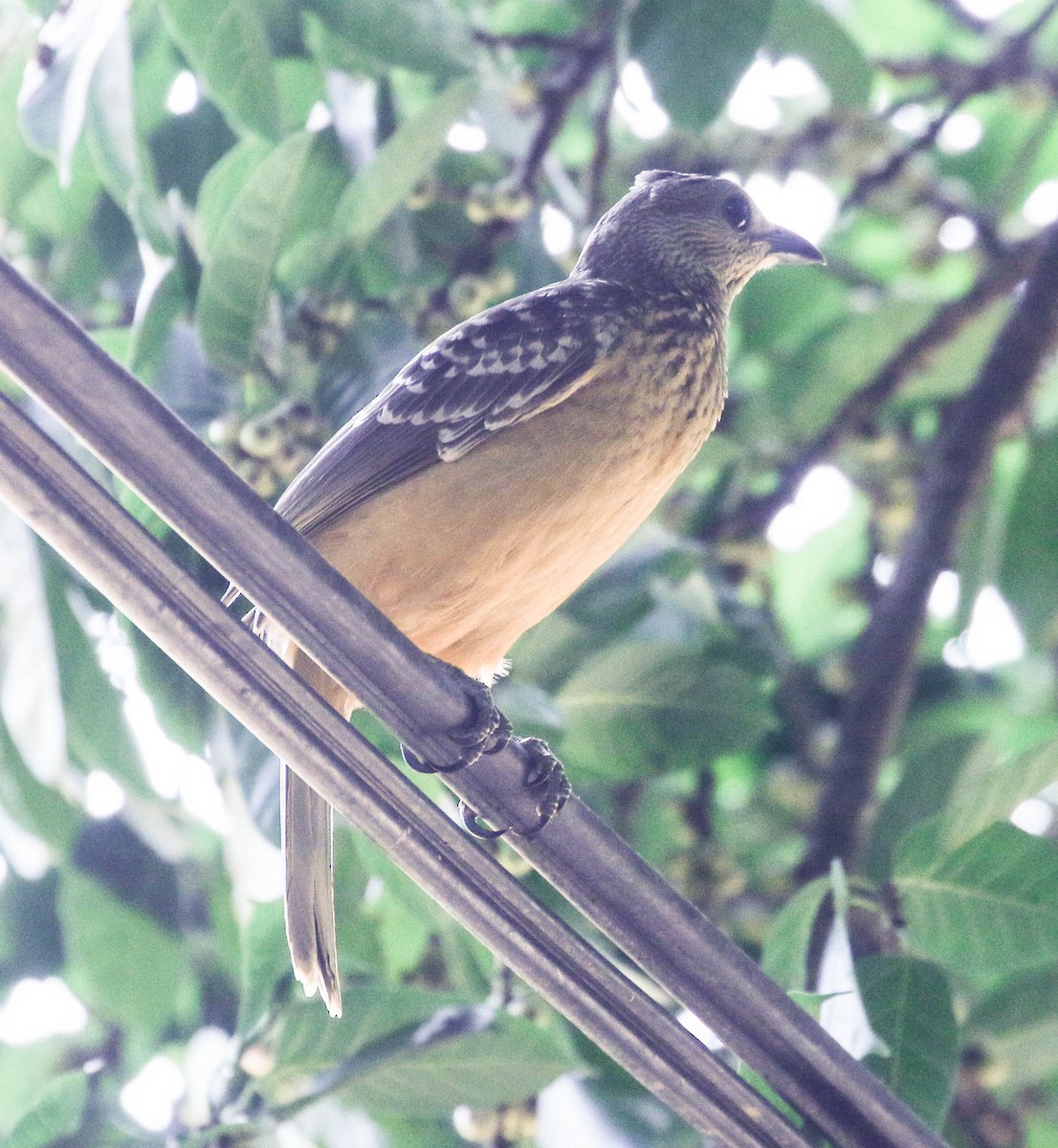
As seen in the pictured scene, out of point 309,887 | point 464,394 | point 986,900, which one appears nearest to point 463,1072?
point 309,887

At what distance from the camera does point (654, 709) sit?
3607 mm

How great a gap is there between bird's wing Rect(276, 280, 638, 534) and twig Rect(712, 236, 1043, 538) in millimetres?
1523

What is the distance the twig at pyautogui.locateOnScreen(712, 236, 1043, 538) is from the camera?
4.57 m

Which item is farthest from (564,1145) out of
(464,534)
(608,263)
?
(608,263)

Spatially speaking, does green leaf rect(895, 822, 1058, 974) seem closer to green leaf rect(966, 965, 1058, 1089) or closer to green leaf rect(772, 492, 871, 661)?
green leaf rect(966, 965, 1058, 1089)

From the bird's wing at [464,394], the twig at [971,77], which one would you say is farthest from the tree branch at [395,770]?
the twig at [971,77]

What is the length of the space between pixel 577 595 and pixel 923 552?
1.16 meters

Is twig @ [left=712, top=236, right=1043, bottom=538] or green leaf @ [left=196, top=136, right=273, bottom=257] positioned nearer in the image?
green leaf @ [left=196, top=136, right=273, bottom=257]

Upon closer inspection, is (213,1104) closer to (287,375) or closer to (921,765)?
(287,375)

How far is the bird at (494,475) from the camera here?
2.76 metres

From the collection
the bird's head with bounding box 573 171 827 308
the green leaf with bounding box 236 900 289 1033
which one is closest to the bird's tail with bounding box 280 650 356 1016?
the green leaf with bounding box 236 900 289 1033

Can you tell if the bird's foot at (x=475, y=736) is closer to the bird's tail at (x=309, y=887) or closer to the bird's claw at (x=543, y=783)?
the bird's claw at (x=543, y=783)

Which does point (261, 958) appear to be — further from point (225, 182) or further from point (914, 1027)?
point (225, 182)

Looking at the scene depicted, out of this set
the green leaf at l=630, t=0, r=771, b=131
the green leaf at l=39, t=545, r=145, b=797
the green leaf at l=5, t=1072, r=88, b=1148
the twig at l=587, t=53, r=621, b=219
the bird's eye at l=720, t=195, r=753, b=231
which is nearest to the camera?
the green leaf at l=5, t=1072, r=88, b=1148
